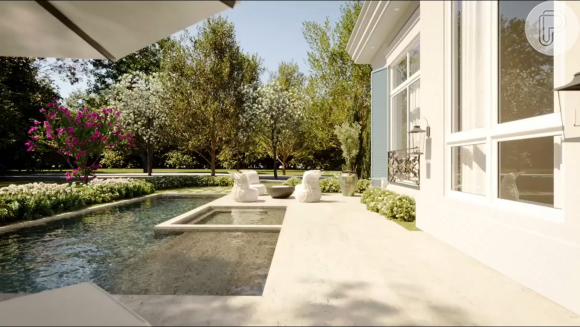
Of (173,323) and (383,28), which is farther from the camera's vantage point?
(383,28)

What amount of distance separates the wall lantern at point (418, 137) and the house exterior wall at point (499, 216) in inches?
12.5

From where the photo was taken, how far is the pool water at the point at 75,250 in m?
4.15

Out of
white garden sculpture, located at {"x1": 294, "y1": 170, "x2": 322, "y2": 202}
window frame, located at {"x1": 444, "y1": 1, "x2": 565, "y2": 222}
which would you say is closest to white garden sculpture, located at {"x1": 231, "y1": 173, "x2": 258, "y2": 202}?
white garden sculpture, located at {"x1": 294, "y1": 170, "x2": 322, "y2": 202}

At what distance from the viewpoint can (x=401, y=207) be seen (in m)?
6.90

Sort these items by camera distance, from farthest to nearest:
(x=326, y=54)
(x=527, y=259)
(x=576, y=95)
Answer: (x=326, y=54) → (x=527, y=259) → (x=576, y=95)

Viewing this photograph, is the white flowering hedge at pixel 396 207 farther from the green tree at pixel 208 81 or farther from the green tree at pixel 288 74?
→ the green tree at pixel 288 74

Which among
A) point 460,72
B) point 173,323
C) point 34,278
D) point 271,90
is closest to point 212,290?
point 173,323

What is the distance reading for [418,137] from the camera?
7145mm

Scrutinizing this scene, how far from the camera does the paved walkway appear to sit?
8.34 feet

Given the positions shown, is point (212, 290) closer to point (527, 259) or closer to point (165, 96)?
point (527, 259)

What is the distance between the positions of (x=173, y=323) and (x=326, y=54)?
1626 centimetres

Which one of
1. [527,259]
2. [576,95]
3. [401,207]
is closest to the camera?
[576,95]

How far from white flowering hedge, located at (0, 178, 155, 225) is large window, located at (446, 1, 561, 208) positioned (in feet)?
29.5

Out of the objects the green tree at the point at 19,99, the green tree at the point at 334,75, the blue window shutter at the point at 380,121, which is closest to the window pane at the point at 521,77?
the blue window shutter at the point at 380,121
